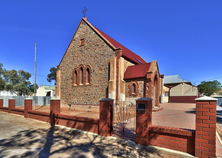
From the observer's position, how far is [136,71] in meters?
16.3

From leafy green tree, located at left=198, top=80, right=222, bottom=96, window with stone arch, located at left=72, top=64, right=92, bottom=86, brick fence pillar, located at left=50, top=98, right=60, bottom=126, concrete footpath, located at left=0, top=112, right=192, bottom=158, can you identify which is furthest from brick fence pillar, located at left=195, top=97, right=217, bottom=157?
leafy green tree, located at left=198, top=80, right=222, bottom=96

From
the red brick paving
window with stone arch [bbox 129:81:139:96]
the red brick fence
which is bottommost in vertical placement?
the red brick paving

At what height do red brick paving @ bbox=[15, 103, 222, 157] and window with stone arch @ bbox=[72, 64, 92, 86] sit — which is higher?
window with stone arch @ bbox=[72, 64, 92, 86]

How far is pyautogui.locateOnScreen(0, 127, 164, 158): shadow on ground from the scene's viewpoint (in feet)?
14.6

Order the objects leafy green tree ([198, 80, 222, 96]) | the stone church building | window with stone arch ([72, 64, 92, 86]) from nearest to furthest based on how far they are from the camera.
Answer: the stone church building → window with stone arch ([72, 64, 92, 86]) → leafy green tree ([198, 80, 222, 96])

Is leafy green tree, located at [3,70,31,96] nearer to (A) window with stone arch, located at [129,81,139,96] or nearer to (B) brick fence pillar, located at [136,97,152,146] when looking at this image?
(A) window with stone arch, located at [129,81,139,96]

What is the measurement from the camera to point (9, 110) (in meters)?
14.0

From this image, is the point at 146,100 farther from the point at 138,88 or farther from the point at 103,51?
the point at 103,51

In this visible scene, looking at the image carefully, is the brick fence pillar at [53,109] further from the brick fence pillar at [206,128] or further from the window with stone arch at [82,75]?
the window with stone arch at [82,75]

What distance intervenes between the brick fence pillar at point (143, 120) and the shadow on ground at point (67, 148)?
38cm

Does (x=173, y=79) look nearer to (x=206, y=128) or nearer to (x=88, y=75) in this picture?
(x=88, y=75)

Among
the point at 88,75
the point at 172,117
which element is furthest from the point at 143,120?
the point at 88,75

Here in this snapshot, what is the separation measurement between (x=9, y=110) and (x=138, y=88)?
1428 centimetres

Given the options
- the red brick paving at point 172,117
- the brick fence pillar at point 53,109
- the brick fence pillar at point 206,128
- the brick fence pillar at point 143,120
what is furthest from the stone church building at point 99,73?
the brick fence pillar at point 206,128
